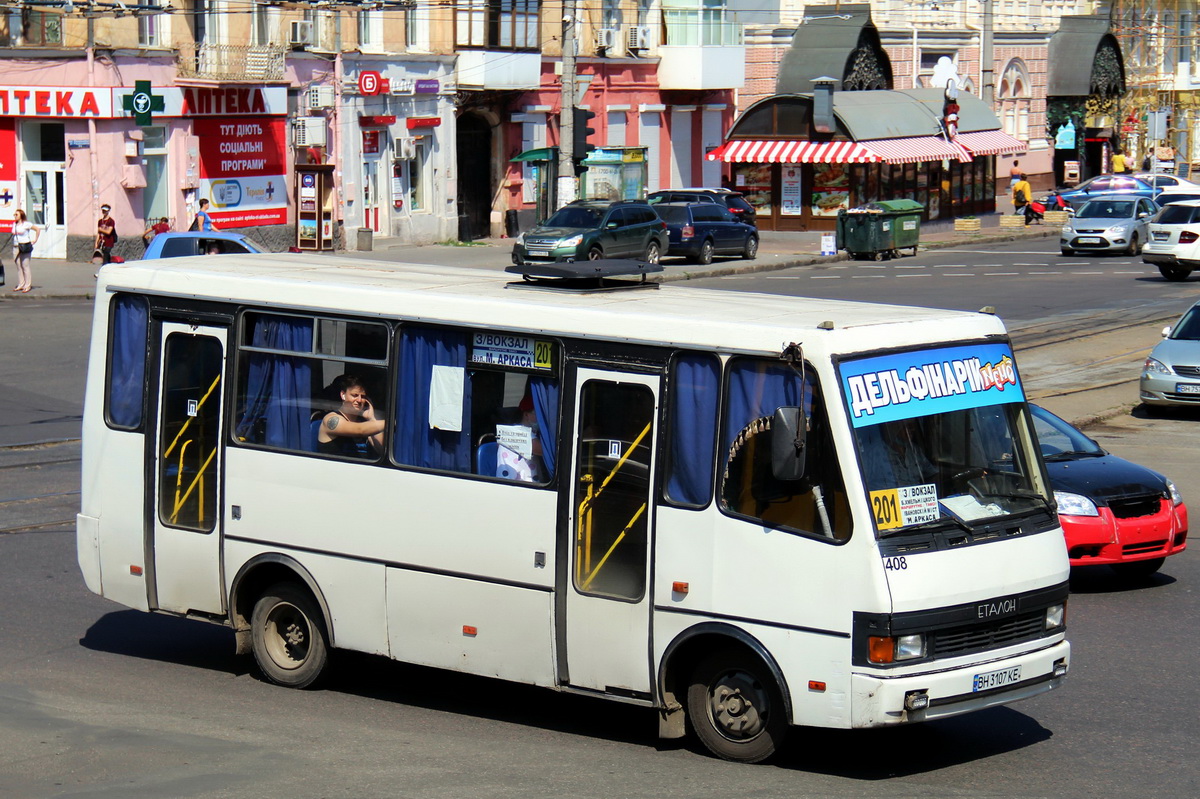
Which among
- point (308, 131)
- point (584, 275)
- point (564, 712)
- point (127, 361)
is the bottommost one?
point (564, 712)

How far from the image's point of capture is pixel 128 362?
396 inches

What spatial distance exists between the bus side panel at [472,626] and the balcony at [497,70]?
38.8m

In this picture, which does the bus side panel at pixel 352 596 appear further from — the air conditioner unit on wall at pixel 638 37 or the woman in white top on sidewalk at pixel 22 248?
the air conditioner unit on wall at pixel 638 37

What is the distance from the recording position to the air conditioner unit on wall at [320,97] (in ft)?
136

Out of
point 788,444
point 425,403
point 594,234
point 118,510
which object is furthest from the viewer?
point 594,234

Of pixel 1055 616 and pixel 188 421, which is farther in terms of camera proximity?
pixel 188 421

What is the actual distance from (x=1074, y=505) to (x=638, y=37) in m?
44.3

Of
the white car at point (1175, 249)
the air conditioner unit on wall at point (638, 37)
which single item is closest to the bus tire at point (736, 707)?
the white car at point (1175, 249)

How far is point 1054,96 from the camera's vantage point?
75.0 meters

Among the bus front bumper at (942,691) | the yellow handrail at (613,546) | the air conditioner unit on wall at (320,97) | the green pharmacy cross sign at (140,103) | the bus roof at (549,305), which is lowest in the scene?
the bus front bumper at (942,691)

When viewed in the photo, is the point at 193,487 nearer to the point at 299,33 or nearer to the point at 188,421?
the point at 188,421

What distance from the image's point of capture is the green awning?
47.6m

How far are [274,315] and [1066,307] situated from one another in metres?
24.1

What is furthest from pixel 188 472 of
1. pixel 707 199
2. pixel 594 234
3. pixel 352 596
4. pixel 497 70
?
pixel 497 70
